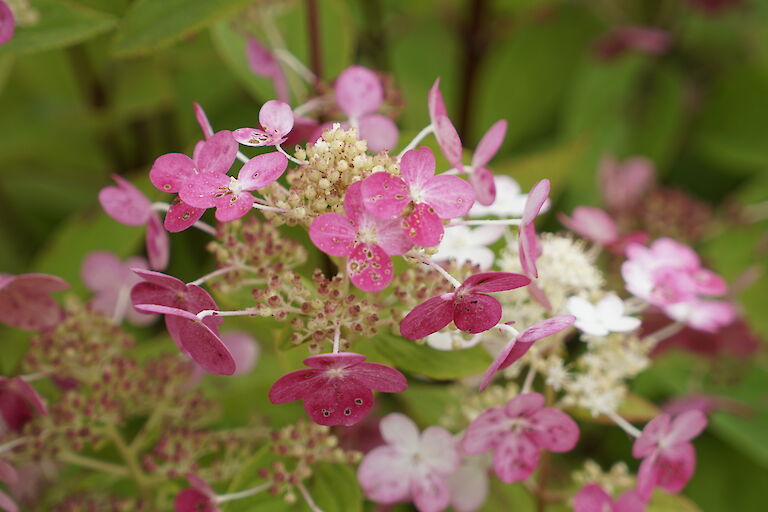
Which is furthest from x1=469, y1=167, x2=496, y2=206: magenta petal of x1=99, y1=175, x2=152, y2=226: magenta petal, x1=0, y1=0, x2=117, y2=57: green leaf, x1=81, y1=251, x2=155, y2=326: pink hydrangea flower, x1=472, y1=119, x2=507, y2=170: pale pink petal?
x1=81, y1=251, x2=155, y2=326: pink hydrangea flower

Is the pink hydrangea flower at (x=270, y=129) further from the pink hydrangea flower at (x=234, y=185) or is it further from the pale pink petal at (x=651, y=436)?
the pale pink petal at (x=651, y=436)

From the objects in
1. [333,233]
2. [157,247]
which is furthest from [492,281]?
[157,247]

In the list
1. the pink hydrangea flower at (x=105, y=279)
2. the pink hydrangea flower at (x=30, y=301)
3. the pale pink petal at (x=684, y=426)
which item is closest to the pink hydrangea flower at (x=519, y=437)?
the pale pink petal at (x=684, y=426)

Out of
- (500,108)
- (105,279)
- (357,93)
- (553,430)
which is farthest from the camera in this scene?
(500,108)

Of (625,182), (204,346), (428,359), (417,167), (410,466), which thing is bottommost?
(625,182)

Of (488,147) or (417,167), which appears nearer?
(417,167)

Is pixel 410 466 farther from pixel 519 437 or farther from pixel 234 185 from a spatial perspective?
pixel 234 185

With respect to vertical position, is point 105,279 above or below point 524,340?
below

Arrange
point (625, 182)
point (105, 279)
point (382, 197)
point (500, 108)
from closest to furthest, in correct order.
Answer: point (382, 197)
point (105, 279)
point (625, 182)
point (500, 108)
